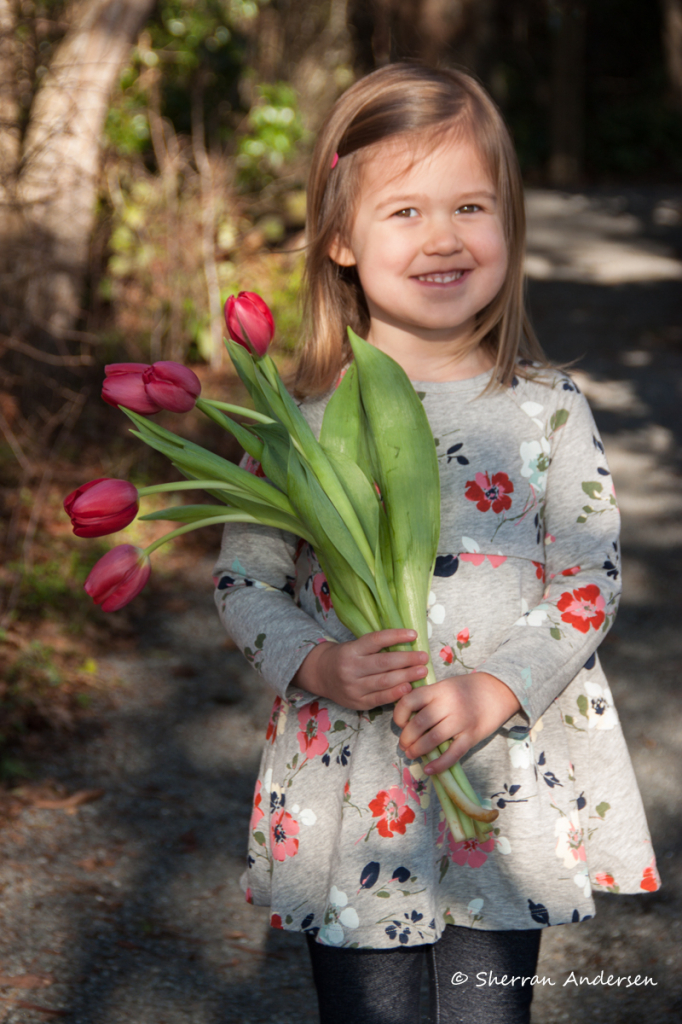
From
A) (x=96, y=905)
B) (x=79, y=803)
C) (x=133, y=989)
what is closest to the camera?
(x=133, y=989)

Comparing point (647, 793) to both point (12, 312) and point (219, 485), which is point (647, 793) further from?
point (12, 312)

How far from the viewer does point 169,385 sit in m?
1.23

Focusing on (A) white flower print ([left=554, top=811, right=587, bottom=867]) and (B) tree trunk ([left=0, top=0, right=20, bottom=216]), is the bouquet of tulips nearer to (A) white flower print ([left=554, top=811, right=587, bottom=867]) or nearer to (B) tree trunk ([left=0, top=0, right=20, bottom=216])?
(A) white flower print ([left=554, top=811, right=587, bottom=867])

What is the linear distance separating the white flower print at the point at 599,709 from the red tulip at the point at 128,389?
2.56 ft

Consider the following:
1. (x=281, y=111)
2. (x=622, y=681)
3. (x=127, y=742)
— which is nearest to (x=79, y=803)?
(x=127, y=742)

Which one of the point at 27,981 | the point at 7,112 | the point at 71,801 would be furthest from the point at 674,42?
the point at 27,981

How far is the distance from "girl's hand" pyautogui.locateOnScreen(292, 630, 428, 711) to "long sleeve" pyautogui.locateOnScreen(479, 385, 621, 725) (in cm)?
13

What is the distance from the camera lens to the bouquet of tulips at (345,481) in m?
1.24

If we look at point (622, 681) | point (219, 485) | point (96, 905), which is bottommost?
point (622, 681)

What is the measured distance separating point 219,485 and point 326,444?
15 cm

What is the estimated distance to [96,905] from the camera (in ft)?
8.25

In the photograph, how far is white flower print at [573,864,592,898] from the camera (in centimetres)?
141

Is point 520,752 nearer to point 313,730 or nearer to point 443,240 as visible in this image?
point 313,730

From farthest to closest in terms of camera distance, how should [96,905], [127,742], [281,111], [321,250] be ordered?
[281,111] → [127,742] → [96,905] → [321,250]
